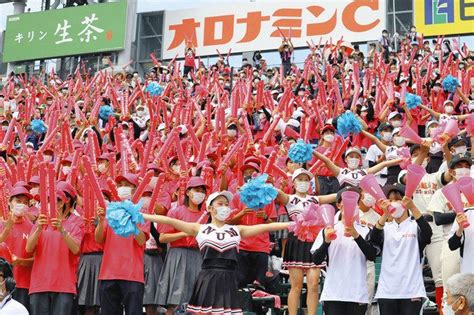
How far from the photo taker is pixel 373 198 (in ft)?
23.7

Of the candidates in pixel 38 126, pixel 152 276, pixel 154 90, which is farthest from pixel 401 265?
pixel 154 90

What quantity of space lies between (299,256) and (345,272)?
105cm

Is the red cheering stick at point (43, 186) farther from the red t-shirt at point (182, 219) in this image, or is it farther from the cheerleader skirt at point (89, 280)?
the red t-shirt at point (182, 219)

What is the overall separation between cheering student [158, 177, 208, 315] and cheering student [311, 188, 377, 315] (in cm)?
140

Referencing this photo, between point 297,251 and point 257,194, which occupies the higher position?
point 257,194

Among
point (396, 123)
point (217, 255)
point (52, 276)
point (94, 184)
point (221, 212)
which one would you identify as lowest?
point (52, 276)

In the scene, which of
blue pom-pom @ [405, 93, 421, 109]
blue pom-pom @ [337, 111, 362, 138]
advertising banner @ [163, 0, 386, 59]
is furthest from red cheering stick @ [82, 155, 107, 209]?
advertising banner @ [163, 0, 386, 59]

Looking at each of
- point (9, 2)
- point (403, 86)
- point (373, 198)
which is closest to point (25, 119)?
point (403, 86)

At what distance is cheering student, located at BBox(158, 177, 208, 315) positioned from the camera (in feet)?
25.2

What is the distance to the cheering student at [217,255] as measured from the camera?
6660 millimetres

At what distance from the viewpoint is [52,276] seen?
7.24 metres

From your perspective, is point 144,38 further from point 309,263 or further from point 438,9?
point 309,263

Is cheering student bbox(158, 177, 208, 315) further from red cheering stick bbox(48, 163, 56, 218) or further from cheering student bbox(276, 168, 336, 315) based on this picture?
red cheering stick bbox(48, 163, 56, 218)

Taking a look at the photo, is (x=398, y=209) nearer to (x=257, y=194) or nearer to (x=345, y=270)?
(x=345, y=270)
